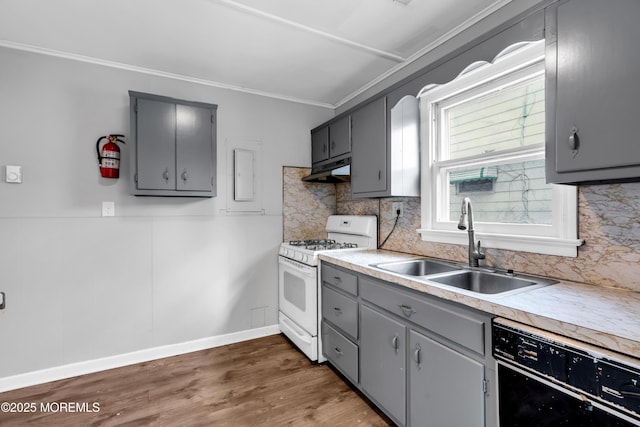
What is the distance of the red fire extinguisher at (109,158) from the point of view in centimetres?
252

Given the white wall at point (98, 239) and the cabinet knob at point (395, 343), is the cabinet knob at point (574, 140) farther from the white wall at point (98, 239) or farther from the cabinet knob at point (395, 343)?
the white wall at point (98, 239)

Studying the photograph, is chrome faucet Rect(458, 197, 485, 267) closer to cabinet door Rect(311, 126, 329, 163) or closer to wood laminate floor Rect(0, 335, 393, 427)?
wood laminate floor Rect(0, 335, 393, 427)

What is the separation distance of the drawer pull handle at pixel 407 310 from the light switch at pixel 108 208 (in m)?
2.47

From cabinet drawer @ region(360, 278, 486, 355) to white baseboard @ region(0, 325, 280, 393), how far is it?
1.75 metres

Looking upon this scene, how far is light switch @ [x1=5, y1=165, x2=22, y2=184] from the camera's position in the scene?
90.4 inches

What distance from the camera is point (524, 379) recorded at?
44.6 inches

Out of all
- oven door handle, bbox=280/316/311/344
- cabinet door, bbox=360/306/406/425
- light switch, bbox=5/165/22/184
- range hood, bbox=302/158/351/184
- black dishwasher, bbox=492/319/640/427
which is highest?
range hood, bbox=302/158/351/184

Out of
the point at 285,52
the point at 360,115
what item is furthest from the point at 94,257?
the point at 360,115

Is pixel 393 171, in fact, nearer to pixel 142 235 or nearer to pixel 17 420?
pixel 142 235

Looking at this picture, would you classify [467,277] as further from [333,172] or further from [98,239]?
[98,239]

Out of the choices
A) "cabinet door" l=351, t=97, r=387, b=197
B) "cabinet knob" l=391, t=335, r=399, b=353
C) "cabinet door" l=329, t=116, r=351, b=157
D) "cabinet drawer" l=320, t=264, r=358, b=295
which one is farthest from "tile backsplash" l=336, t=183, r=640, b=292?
"cabinet door" l=329, t=116, r=351, b=157

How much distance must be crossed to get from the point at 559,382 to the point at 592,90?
3.59 feet

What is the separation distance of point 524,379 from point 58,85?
11.7 feet

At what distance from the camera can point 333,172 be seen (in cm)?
300
